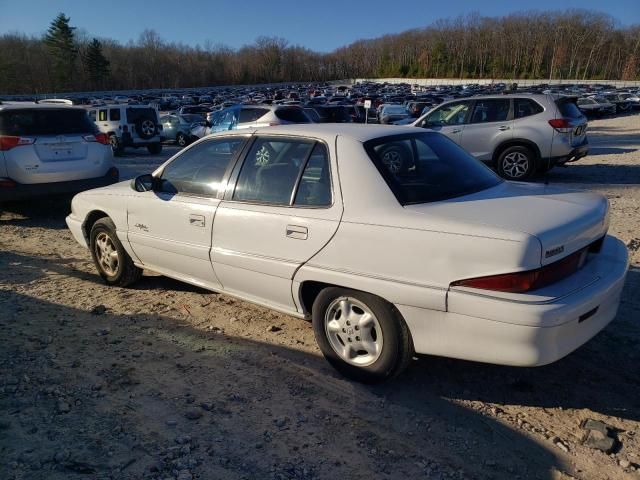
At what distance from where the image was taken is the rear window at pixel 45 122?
7242mm

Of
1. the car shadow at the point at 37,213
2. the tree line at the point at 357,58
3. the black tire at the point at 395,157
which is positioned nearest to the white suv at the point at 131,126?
the car shadow at the point at 37,213

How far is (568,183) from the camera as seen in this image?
1053cm

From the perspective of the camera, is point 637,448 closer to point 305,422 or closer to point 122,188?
point 305,422

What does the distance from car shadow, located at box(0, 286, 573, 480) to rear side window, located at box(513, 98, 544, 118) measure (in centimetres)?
854

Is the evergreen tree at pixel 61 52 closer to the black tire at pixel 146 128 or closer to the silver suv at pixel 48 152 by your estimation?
the black tire at pixel 146 128

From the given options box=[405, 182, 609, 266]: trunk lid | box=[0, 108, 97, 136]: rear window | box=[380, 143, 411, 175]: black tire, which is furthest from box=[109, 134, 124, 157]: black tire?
box=[405, 182, 609, 266]: trunk lid

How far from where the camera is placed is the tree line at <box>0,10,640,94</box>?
287 ft

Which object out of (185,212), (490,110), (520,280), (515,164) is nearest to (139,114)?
(490,110)

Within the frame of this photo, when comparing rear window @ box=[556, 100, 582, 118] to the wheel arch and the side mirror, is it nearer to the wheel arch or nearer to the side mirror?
the side mirror

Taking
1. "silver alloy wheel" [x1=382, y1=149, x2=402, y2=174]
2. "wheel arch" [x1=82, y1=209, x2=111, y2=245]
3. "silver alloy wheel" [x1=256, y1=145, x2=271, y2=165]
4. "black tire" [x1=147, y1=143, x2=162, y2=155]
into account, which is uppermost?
"silver alloy wheel" [x1=382, y1=149, x2=402, y2=174]

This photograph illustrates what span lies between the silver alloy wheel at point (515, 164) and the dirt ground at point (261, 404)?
21.3 ft

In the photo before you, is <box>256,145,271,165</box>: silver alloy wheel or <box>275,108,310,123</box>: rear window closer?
<box>256,145,271,165</box>: silver alloy wheel

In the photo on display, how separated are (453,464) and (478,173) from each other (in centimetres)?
200

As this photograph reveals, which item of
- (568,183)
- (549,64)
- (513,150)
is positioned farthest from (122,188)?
(549,64)
